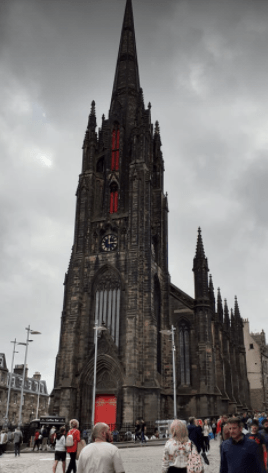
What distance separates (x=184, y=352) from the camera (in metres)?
41.8

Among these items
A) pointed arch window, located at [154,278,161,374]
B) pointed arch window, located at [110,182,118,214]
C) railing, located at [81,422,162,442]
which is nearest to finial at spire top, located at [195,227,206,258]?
pointed arch window, located at [154,278,161,374]

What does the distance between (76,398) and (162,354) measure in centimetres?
863

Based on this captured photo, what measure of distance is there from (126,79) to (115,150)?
1148cm

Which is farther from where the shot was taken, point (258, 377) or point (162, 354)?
point (258, 377)

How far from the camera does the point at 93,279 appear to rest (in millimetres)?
40312

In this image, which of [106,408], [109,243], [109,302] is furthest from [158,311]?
[106,408]

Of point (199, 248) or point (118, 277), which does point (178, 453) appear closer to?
point (118, 277)

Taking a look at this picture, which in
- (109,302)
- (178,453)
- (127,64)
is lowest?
(178,453)

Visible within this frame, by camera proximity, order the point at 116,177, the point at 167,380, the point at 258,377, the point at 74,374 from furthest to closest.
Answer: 1. the point at 258,377
2. the point at 116,177
3. the point at 167,380
4. the point at 74,374

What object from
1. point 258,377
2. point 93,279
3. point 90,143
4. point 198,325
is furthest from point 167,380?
point 258,377

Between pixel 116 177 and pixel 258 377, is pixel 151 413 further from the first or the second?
pixel 258 377

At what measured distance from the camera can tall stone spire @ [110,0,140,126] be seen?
5066cm

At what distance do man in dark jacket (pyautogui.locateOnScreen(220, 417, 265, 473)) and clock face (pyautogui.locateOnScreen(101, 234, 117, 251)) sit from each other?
36.0 meters

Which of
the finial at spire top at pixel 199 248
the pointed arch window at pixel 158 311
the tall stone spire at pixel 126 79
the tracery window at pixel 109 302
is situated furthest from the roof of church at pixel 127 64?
the tracery window at pixel 109 302
